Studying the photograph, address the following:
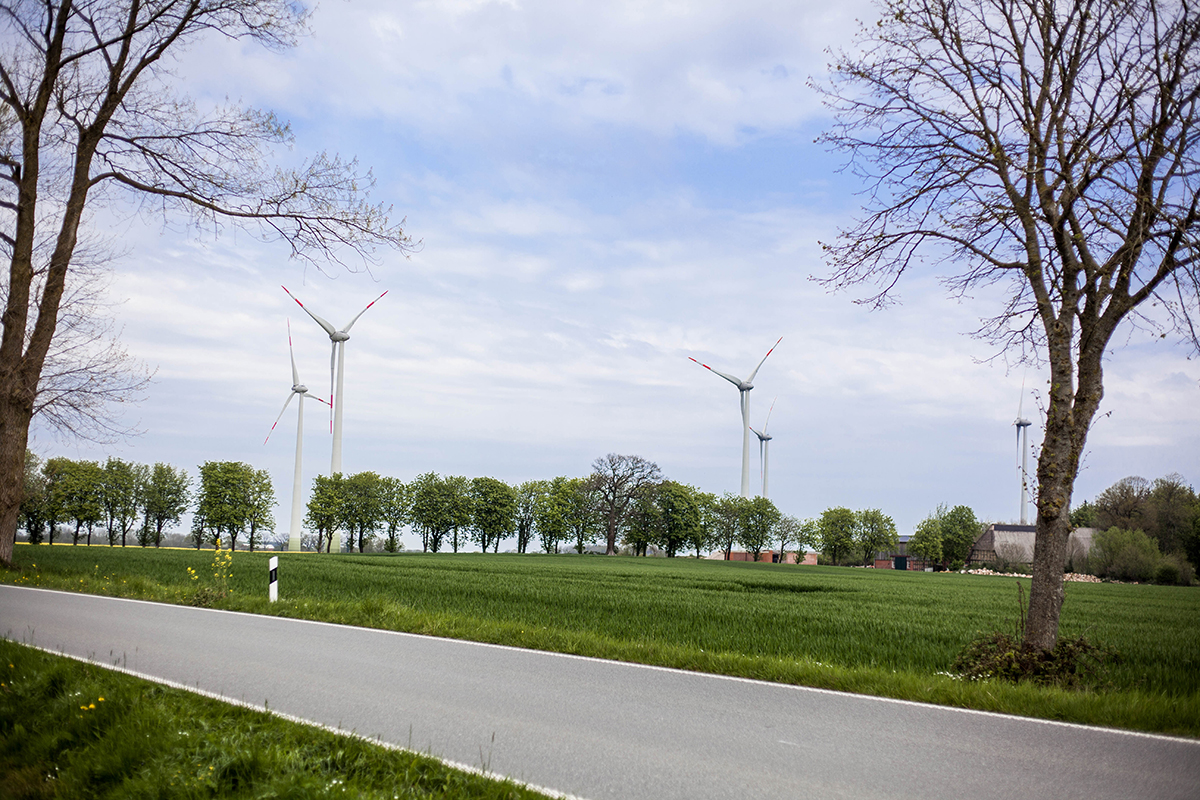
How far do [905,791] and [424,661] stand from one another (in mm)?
5275

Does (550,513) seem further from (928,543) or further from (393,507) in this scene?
(928,543)

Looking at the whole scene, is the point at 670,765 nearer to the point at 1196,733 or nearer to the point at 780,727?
the point at 780,727

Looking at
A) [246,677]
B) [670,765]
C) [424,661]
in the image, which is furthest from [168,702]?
[670,765]

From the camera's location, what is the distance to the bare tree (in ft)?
295

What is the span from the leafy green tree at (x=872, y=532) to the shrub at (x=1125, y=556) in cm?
3372

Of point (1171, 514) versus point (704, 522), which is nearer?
point (1171, 514)

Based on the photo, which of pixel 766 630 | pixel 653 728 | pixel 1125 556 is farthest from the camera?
pixel 1125 556

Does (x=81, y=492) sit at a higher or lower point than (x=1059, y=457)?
lower

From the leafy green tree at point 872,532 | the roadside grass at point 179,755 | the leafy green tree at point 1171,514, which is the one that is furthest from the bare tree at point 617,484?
the roadside grass at point 179,755

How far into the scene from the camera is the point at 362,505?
80000 mm

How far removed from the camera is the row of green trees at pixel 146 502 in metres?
70.7

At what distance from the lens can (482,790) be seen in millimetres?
4379

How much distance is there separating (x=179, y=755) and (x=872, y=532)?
4417 inches

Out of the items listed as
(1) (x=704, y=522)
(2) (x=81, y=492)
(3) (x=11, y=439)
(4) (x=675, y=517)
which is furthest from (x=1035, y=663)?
(1) (x=704, y=522)
